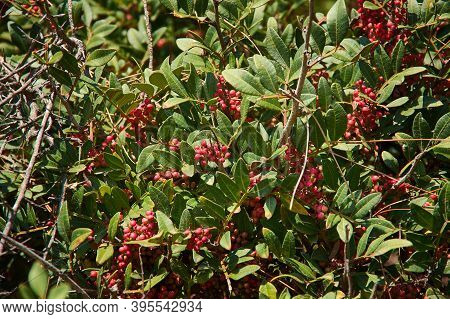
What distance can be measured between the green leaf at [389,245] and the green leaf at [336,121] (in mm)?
243

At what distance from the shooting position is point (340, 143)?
141cm

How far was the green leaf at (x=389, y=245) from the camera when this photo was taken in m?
1.27

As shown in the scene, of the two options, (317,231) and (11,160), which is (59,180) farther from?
(317,231)

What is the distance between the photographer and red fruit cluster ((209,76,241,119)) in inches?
61.7

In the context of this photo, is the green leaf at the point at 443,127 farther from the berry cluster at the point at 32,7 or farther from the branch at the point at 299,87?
the berry cluster at the point at 32,7

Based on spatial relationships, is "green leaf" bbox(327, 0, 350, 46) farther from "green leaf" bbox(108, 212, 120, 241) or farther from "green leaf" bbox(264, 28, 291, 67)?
"green leaf" bbox(108, 212, 120, 241)

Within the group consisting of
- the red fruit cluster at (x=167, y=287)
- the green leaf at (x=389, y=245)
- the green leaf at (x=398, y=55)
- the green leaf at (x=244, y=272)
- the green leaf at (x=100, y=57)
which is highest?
the green leaf at (x=100, y=57)

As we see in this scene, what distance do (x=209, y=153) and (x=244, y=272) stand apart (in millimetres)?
272

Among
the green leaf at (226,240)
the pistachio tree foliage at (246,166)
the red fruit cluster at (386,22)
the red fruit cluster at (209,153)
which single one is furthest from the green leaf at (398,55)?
the green leaf at (226,240)

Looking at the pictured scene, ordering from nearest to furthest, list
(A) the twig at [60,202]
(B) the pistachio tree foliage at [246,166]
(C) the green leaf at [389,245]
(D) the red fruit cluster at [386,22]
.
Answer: (C) the green leaf at [389,245] → (B) the pistachio tree foliage at [246,166] → (A) the twig at [60,202] → (D) the red fruit cluster at [386,22]

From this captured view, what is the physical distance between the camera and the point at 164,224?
53.6 inches

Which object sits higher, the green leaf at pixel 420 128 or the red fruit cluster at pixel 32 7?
the red fruit cluster at pixel 32 7
